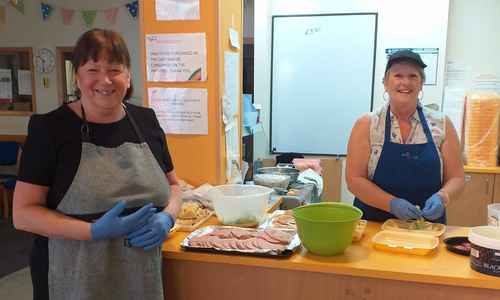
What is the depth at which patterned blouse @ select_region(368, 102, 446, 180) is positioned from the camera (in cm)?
187

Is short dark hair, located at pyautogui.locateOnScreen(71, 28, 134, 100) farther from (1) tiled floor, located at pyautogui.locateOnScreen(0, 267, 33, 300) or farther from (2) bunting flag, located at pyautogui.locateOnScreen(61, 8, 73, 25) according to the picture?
(2) bunting flag, located at pyautogui.locateOnScreen(61, 8, 73, 25)

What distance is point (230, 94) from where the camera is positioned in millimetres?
2275

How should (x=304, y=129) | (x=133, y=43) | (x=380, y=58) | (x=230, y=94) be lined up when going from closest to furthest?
1. (x=230, y=94)
2. (x=380, y=58)
3. (x=304, y=129)
4. (x=133, y=43)

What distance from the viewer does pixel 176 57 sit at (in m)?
2.11

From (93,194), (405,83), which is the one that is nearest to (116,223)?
(93,194)

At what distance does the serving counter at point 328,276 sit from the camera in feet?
4.29

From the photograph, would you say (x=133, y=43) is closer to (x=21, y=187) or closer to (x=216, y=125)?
(x=216, y=125)

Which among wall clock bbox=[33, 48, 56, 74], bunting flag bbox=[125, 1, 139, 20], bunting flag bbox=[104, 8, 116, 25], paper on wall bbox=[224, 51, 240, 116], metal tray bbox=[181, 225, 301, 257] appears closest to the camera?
metal tray bbox=[181, 225, 301, 257]

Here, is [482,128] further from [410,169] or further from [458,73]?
[410,169]

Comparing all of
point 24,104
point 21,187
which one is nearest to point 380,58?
point 21,187

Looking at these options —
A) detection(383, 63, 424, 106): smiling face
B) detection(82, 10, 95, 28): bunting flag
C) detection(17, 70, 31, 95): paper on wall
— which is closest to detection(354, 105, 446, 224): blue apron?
detection(383, 63, 424, 106): smiling face

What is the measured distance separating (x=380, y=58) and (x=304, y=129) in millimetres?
1064

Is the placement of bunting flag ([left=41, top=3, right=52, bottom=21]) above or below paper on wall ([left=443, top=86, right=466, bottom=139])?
above

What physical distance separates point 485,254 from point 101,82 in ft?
4.62
